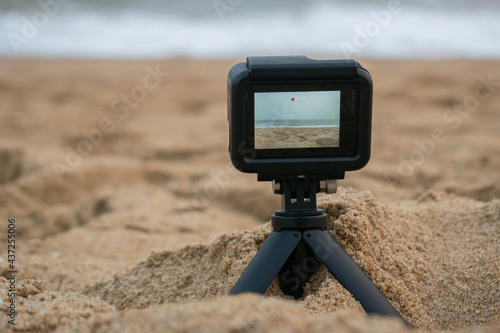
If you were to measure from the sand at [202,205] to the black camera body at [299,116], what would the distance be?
297 millimetres

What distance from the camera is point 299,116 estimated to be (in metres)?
1.45

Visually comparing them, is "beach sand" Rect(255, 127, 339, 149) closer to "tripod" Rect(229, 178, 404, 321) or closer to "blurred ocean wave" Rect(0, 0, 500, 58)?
"tripod" Rect(229, 178, 404, 321)

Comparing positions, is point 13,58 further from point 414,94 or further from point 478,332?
point 478,332

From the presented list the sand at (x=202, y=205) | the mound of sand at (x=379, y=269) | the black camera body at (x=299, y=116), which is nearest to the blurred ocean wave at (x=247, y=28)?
the sand at (x=202, y=205)

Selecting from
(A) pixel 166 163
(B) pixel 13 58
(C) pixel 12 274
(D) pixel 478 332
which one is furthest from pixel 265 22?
(D) pixel 478 332

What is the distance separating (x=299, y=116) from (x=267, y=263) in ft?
1.38

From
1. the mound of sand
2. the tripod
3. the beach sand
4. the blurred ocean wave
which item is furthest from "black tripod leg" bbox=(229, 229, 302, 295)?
the blurred ocean wave

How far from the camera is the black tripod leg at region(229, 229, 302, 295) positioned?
1444 mm

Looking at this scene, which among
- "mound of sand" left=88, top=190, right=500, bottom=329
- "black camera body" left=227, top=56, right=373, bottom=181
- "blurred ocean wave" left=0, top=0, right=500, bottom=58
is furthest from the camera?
"blurred ocean wave" left=0, top=0, right=500, bottom=58

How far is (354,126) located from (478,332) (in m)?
0.62

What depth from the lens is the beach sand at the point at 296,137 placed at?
56.8 inches

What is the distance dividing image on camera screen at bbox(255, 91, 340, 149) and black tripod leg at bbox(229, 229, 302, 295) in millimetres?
263

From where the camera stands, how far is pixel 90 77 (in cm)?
688

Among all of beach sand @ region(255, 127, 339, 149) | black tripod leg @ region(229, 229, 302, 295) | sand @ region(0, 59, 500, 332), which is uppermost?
beach sand @ region(255, 127, 339, 149)
